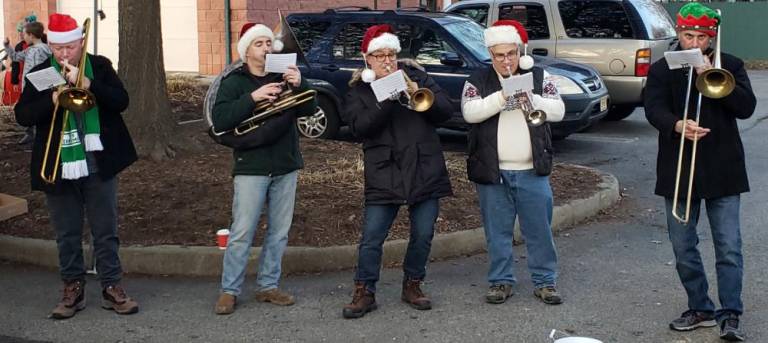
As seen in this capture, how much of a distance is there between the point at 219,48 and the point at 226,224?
37.2 feet

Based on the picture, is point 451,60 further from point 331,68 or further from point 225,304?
point 225,304

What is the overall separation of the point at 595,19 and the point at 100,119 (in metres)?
9.47

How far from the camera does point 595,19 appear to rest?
13805 millimetres

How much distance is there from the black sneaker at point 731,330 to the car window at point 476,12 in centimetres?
1020

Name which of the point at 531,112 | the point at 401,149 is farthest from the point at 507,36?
the point at 401,149

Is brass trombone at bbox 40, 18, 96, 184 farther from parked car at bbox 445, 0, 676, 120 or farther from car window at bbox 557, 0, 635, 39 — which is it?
car window at bbox 557, 0, 635, 39

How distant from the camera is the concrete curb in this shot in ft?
22.1

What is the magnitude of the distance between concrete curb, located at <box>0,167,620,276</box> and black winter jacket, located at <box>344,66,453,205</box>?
1170mm

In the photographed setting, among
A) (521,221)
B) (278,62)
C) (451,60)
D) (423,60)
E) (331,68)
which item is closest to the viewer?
(278,62)

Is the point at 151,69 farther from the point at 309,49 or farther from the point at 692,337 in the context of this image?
the point at 692,337

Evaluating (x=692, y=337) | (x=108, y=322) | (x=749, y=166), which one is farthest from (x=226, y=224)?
(x=749, y=166)

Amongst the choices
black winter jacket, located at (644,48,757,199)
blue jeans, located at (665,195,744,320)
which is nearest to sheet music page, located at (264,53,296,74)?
black winter jacket, located at (644,48,757,199)

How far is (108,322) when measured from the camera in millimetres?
5719

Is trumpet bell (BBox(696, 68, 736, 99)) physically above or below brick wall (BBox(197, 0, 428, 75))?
above
